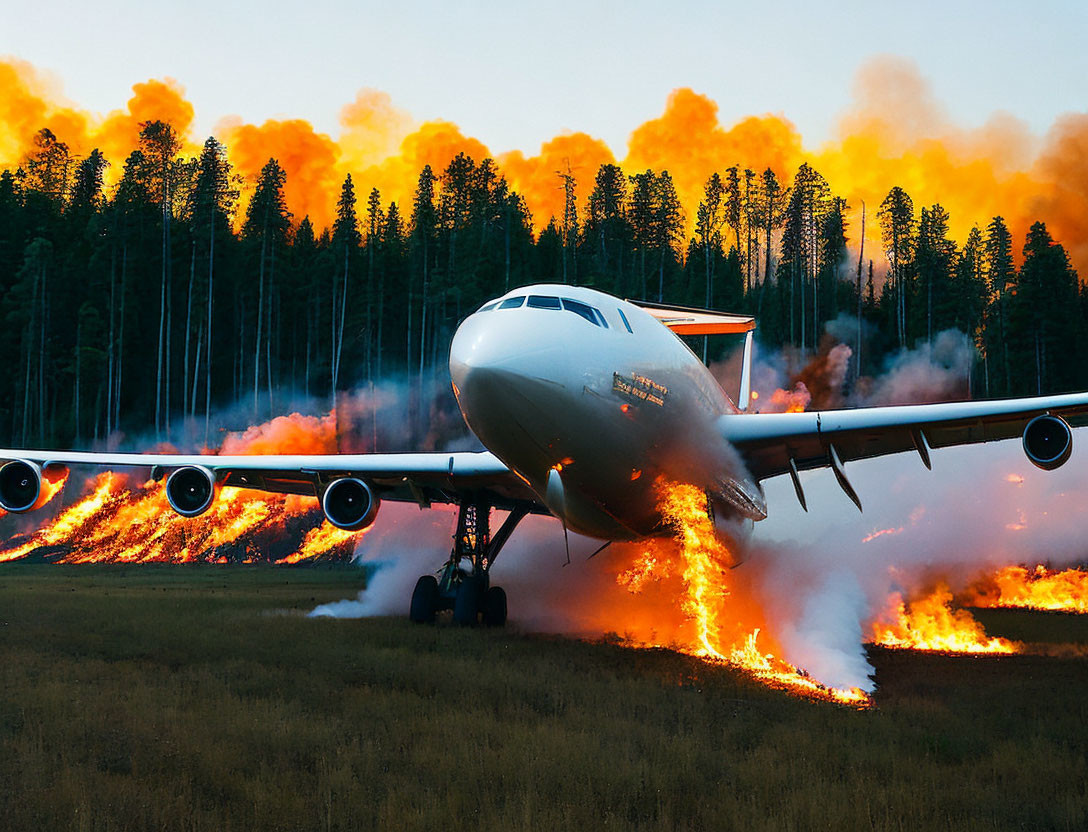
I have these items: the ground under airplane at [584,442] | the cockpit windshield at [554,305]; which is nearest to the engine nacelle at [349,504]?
the ground under airplane at [584,442]

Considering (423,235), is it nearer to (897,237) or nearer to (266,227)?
(266,227)

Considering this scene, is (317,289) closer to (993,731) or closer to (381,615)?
(381,615)

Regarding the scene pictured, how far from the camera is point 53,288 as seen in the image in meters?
64.4

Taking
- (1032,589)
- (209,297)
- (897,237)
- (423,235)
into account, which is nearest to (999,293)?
(897,237)

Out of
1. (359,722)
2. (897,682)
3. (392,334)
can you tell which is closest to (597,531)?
(897,682)

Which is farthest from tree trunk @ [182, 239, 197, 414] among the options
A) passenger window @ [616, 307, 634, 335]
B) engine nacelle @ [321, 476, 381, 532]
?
passenger window @ [616, 307, 634, 335]

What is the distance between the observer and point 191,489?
15773 millimetres

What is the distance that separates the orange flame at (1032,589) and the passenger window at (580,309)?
20.8 m

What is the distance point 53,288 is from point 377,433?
26.3 metres

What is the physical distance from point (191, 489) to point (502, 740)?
9.54 metres

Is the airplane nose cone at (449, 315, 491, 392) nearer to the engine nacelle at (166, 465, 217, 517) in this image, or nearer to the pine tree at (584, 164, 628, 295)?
the engine nacelle at (166, 465, 217, 517)

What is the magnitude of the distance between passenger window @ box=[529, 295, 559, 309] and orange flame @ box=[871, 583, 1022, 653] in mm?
10044

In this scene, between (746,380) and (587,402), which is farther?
(746,380)

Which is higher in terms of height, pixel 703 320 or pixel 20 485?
pixel 703 320
